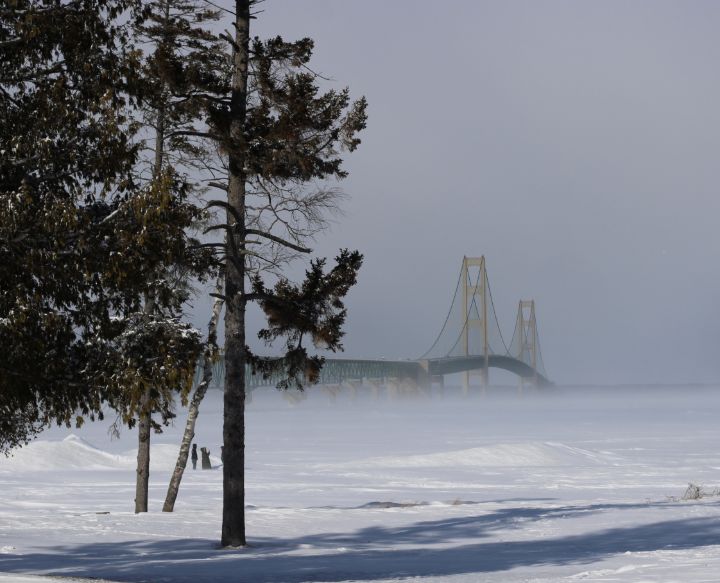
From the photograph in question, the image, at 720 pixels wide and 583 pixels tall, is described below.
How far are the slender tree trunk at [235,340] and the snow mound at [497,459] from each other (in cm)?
2780

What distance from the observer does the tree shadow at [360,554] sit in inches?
643

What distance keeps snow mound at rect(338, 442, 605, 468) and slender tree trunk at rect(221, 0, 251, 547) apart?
27800 millimetres

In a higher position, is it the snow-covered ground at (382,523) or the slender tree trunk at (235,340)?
the slender tree trunk at (235,340)

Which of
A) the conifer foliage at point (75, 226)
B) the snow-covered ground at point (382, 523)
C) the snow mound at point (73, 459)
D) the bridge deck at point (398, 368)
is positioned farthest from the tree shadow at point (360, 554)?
the bridge deck at point (398, 368)

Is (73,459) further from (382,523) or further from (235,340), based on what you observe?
(235,340)

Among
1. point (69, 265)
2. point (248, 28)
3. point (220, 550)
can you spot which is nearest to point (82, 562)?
point (220, 550)

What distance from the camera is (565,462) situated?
155ft

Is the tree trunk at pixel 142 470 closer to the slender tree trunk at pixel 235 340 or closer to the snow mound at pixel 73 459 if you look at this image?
the slender tree trunk at pixel 235 340

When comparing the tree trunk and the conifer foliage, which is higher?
the conifer foliage

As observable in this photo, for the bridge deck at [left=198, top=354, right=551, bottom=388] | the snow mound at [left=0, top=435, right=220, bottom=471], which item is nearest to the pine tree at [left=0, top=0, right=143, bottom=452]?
the snow mound at [left=0, top=435, right=220, bottom=471]

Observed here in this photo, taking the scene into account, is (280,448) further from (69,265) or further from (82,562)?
(69,265)

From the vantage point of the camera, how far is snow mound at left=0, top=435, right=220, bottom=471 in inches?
1853

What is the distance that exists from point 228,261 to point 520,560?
6542 mm

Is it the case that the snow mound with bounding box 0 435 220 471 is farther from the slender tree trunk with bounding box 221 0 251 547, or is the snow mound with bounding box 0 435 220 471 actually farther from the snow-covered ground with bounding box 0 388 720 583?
the slender tree trunk with bounding box 221 0 251 547
